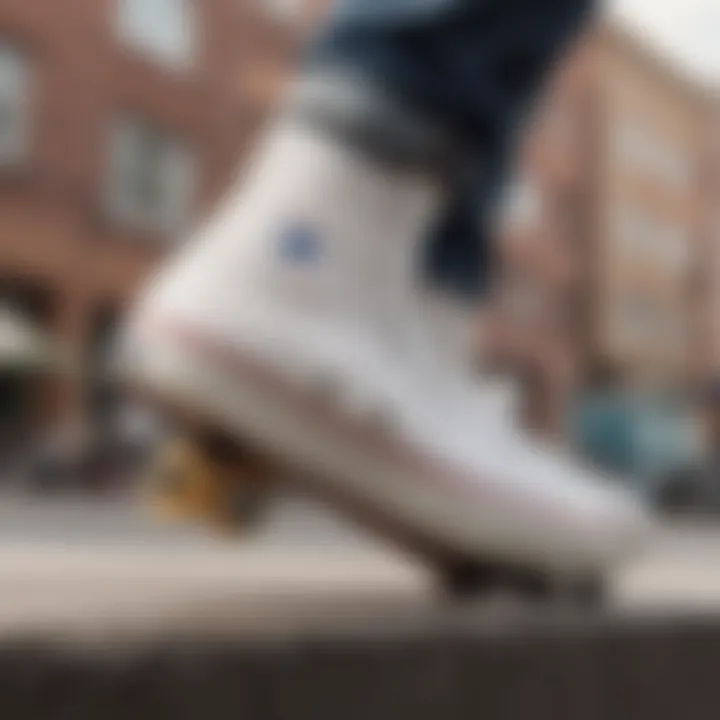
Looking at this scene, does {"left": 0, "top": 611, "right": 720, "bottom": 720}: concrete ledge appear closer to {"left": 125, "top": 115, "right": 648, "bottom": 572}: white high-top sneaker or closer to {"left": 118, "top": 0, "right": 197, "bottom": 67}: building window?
{"left": 125, "top": 115, "right": 648, "bottom": 572}: white high-top sneaker

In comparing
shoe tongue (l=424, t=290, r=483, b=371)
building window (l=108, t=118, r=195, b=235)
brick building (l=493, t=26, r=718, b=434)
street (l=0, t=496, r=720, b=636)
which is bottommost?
street (l=0, t=496, r=720, b=636)

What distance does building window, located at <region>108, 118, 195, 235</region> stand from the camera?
53 centimetres

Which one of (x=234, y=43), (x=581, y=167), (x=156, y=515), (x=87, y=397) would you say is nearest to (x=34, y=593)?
(x=156, y=515)

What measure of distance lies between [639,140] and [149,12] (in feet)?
1.58

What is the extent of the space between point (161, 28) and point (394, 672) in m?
0.45

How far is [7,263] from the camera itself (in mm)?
645

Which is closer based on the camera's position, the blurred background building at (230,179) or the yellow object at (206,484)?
the yellow object at (206,484)

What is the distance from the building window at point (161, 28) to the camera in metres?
0.64

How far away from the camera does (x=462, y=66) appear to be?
39 centimetres

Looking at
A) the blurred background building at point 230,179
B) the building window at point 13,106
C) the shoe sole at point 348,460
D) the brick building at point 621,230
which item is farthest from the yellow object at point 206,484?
the brick building at point 621,230

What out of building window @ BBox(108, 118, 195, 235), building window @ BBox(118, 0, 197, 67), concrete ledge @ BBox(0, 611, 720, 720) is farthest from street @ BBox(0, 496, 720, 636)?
building window @ BBox(118, 0, 197, 67)

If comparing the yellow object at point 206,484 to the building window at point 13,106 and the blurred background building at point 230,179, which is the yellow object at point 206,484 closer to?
the blurred background building at point 230,179

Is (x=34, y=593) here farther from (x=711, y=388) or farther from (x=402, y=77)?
(x=711, y=388)

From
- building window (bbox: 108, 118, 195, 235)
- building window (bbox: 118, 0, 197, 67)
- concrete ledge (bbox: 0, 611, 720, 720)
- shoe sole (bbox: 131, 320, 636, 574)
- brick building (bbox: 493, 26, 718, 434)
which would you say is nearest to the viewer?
concrete ledge (bbox: 0, 611, 720, 720)
